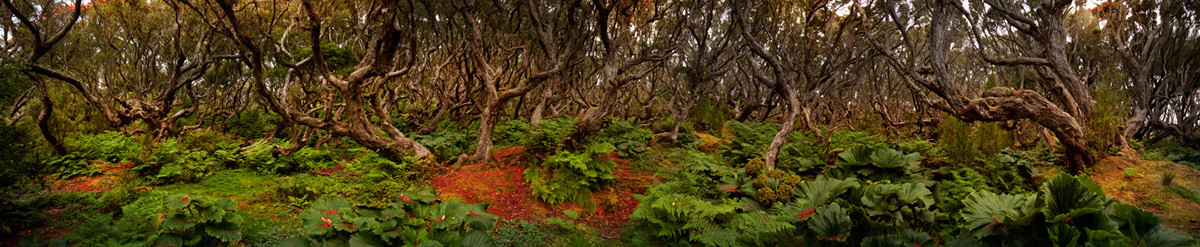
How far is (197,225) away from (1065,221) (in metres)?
5.54

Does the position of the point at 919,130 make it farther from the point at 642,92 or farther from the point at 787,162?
the point at 642,92

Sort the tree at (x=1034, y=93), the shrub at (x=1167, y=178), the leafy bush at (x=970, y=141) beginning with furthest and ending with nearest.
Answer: the leafy bush at (x=970, y=141), the tree at (x=1034, y=93), the shrub at (x=1167, y=178)

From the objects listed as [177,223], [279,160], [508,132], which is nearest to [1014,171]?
[508,132]

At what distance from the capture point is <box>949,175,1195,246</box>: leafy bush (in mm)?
2596

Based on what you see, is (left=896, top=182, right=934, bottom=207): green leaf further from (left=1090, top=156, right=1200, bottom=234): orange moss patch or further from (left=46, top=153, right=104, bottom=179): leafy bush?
(left=46, top=153, right=104, bottom=179): leafy bush

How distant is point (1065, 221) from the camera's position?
2.74m

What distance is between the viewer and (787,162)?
700 centimetres

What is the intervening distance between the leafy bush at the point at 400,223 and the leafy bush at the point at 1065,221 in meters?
3.49

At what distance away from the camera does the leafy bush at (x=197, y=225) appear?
9.54ft

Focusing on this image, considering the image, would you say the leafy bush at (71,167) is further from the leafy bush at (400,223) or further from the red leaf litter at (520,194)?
the leafy bush at (400,223)

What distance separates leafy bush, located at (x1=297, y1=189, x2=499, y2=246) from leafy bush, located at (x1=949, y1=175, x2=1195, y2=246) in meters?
3.49

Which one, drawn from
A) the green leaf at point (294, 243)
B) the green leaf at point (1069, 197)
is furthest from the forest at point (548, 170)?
the green leaf at point (294, 243)

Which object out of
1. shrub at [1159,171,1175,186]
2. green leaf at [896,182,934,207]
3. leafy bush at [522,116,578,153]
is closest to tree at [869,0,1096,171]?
shrub at [1159,171,1175,186]

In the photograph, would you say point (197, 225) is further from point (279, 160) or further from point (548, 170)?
point (279, 160)
